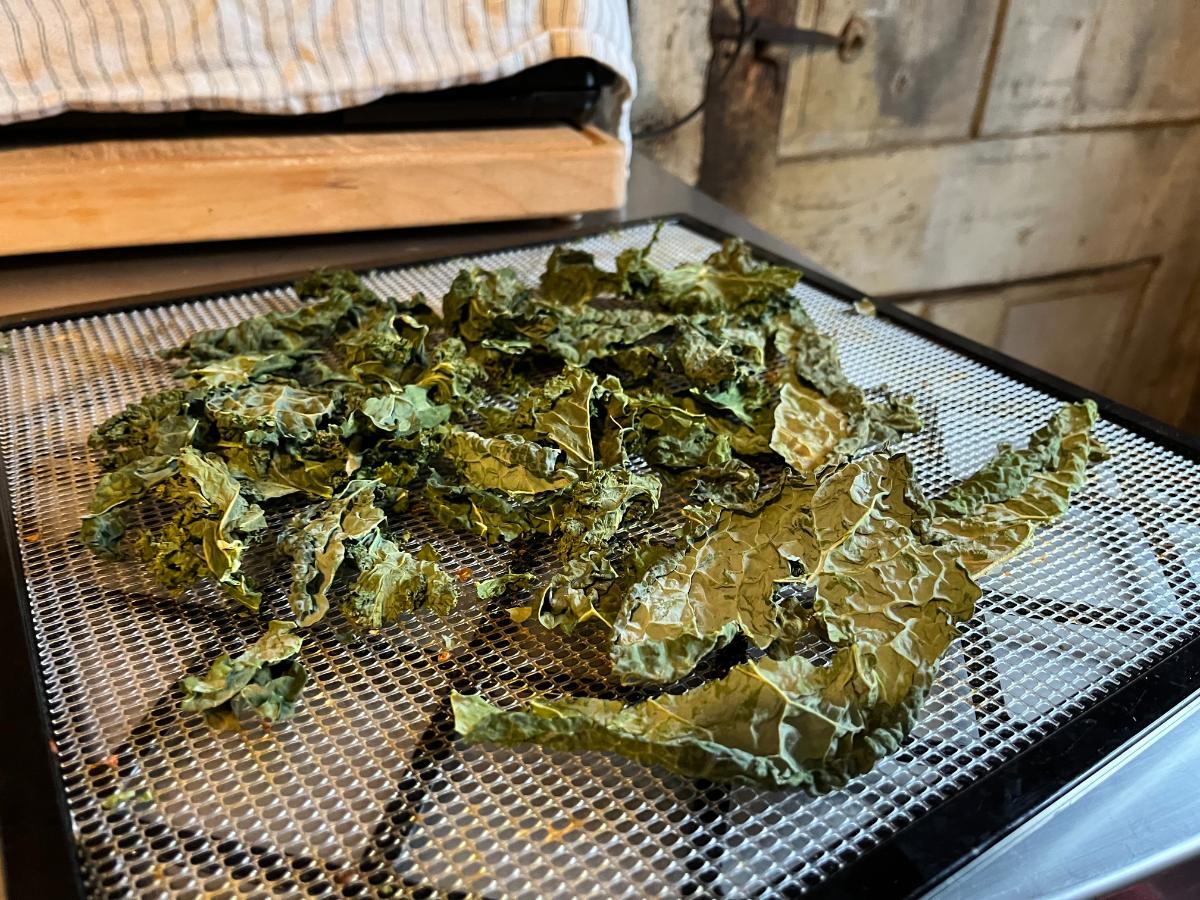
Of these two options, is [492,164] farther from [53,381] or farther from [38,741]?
[38,741]

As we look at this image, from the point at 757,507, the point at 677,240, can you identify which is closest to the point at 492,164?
the point at 677,240

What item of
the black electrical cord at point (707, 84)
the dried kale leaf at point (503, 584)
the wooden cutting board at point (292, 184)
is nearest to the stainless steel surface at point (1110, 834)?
the dried kale leaf at point (503, 584)

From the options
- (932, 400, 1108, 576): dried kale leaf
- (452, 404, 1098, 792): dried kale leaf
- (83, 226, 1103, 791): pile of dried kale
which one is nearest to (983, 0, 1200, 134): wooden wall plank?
(83, 226, 1103, 791): pile of dried kale

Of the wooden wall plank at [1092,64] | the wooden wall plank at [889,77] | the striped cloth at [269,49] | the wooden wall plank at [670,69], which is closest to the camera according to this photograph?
the striped cloth at [269,49]

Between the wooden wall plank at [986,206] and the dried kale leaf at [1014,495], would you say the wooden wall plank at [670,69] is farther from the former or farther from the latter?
the dried kale leaf at [1014,495]

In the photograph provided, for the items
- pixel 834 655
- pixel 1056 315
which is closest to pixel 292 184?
pixel 834 655
